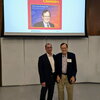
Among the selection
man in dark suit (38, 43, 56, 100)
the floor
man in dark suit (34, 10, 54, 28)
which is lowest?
the floor

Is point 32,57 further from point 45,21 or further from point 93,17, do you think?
point 93,17

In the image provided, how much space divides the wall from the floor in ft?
1.00

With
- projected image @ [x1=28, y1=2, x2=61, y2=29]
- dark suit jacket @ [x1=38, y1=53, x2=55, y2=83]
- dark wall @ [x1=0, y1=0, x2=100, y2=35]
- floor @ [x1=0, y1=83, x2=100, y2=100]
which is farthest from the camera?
dark wall @ [x1=0, y1=0, x2=100, y2=35]

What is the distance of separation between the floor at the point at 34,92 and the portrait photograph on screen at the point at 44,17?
151 cm

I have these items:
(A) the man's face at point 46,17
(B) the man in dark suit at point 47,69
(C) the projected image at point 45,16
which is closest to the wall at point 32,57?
(C) the projected image at point 45,16

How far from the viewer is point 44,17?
613 cm

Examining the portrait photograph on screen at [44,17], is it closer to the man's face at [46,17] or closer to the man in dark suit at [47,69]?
the man's face at [46,17]

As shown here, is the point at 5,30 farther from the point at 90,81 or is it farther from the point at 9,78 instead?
the point at 90,81

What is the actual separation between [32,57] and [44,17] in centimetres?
121

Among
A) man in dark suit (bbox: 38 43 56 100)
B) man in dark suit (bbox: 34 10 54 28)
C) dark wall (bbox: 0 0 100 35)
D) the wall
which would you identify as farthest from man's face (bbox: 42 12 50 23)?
man in dark suit (bbox: 38 43 56 100)

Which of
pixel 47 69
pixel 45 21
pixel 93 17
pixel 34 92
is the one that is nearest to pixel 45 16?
pixel 45 21

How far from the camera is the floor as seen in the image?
16.0 feet

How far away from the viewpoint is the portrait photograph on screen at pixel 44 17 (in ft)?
19.3

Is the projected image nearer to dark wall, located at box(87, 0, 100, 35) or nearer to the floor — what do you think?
dark wall, located at box(87, 0, 100, 35)
